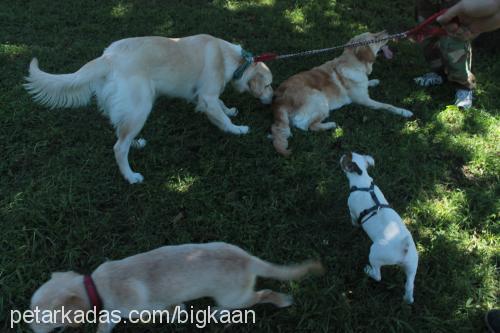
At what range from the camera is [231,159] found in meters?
4.06

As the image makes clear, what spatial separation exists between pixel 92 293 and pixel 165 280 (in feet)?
1.33

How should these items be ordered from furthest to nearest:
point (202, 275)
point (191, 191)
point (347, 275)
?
point (191, 191), point (347, 275), point (202, 275)

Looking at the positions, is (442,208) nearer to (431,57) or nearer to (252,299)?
(252,299)

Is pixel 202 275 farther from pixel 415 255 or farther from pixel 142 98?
pixel 142 98

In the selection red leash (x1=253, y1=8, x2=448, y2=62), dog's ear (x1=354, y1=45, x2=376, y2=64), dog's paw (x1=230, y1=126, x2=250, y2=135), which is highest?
red leash (x1=253, y1=8, x2=448, y2=62)

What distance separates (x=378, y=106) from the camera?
15.8ft

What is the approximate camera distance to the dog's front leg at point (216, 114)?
4.12m

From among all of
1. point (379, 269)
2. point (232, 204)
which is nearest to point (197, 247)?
point (232, 204)

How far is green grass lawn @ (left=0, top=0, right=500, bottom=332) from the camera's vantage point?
2898 mm

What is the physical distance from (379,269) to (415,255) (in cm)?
29

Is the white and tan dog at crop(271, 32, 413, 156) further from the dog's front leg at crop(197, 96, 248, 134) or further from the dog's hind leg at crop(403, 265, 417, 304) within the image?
the dog's hind leg at crop(403, 265, 417, 304)

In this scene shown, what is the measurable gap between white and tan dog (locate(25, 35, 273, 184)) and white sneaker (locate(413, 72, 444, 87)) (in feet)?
7.72

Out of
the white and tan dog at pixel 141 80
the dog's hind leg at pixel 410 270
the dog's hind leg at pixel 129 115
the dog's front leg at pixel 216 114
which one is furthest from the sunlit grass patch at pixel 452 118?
the dog's hind leg at pixel 129 115

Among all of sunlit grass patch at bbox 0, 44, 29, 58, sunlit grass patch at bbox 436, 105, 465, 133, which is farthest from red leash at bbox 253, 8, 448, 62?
sunlit grass patch at bbox 0, 44, 29, 58
